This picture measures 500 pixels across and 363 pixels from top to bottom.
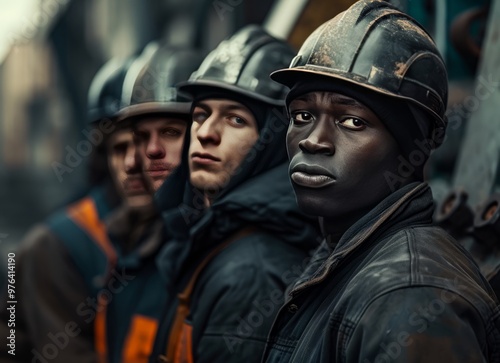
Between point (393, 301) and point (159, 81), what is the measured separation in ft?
9.99

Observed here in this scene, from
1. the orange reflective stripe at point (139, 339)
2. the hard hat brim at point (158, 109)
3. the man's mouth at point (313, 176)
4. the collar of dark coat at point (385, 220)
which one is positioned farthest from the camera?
the orange reflective stripe at point (139, 339)

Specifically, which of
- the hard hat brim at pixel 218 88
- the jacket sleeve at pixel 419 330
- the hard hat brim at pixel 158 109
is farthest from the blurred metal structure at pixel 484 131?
the jacket sleeve at pixel 419 330

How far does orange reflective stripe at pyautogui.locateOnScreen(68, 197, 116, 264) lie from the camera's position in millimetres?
7465

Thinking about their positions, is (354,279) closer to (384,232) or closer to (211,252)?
(384,232)

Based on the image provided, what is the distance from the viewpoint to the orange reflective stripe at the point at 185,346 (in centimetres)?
488

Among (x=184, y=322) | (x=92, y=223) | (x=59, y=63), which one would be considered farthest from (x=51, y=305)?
(x=59, y=63)

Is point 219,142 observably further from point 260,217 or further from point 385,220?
point 385,220

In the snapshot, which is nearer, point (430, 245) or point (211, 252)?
point (430, 245)

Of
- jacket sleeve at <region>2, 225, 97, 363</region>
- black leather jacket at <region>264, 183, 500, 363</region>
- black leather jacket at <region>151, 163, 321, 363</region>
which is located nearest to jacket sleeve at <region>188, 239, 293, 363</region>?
black leather jacket at <region>151, 163, 321, 363</region>

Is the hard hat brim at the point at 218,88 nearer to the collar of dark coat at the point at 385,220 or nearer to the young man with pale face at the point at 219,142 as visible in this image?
the young man with pale face at the point at 219,142

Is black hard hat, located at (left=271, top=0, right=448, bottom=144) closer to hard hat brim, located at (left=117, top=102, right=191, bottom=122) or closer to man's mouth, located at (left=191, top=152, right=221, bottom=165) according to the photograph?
man's mouth, located at (left=191, top=152, right=221, bottom=165)

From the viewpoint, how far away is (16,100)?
21.2m

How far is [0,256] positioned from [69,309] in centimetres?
663

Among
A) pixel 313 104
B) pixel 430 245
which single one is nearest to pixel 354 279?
pixel 430 245
